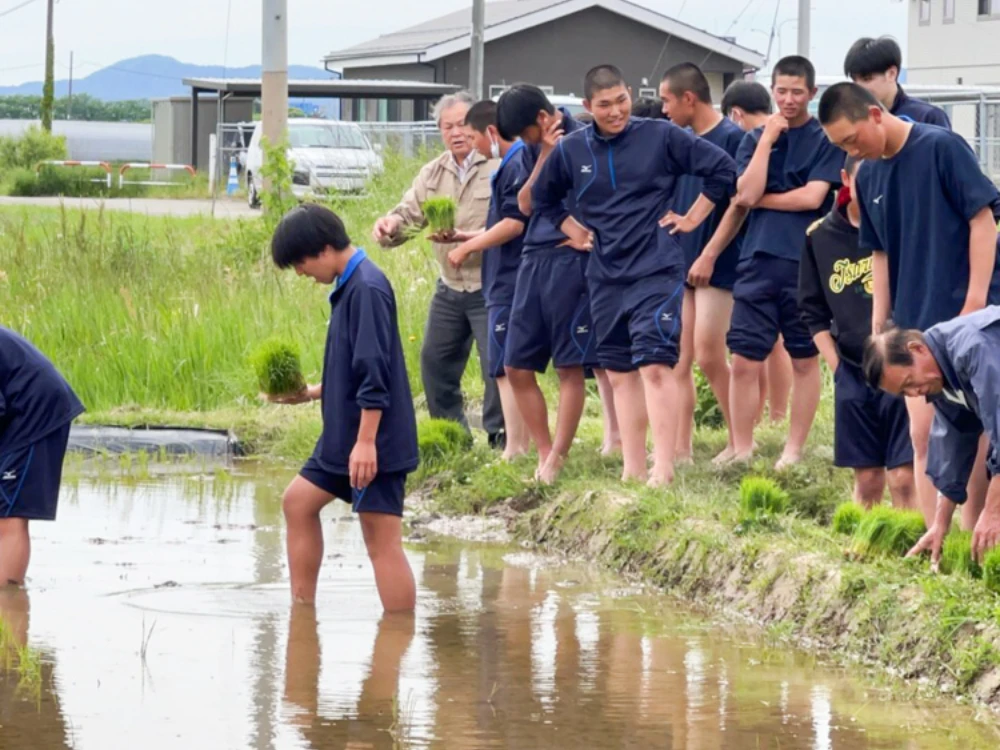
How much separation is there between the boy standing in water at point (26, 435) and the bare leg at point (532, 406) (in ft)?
8.65

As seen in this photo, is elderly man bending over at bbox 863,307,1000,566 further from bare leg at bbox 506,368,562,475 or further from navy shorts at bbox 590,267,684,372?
bare leg at bbox 506,368,562,475

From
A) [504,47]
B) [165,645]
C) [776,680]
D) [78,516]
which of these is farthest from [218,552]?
[504,47]

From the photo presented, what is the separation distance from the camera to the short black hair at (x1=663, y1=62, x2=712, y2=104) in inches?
348

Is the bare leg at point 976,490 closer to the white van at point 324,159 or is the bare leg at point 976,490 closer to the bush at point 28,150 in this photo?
the white van at point 324,159

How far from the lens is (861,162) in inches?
260

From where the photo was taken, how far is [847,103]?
6.20m

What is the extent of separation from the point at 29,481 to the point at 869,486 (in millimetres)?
3446

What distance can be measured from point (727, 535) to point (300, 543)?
1760 millimetres

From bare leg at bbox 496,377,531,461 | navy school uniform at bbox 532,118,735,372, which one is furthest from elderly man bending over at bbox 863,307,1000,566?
bare leg at bbox 496,377,531,461

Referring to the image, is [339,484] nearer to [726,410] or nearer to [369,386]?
[369,386]

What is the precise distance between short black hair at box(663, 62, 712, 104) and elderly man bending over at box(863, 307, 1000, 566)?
11.0 feet

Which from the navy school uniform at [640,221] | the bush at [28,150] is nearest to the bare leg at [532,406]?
the navy school uniform at [640,221]

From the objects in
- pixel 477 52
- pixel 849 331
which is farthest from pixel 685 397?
pixel 477 52

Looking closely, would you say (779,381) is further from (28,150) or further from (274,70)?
(28,150)
